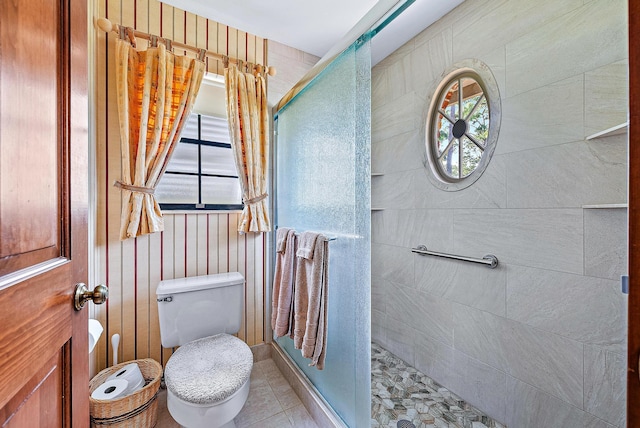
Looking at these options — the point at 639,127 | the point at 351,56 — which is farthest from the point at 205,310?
the point at 639,127

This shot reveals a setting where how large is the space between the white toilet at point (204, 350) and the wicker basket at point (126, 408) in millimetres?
206

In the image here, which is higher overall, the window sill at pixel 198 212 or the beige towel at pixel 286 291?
the window sill at pixel 198 212

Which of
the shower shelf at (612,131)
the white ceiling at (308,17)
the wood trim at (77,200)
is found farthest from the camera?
the white ceiling at (308,17)

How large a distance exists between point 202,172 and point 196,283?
766mm

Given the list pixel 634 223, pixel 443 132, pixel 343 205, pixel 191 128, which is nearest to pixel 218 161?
pixel 191 128

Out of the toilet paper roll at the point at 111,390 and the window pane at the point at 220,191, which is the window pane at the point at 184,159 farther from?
the toilet paper roll at the point at 111,390

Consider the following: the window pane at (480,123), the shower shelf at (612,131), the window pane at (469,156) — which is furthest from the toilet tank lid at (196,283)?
the shower shelf at (612,131)

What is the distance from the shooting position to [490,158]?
146cm

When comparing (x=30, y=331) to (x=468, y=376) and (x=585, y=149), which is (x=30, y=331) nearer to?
(x=585, y=149)

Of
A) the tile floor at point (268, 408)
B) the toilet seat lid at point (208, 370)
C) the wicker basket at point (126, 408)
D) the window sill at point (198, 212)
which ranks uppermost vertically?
the window sill at point (198, 212)

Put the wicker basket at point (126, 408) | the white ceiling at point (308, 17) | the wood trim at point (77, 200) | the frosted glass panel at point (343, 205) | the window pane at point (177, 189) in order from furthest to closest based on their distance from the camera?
the window pane at point (177, 189) → the white ceiling at point (308, 17) → the wicker basket at point (126, 408) → the frosted glass panel at point (343, 205) → the wood trim at point (77, 200)

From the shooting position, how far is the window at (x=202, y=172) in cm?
176

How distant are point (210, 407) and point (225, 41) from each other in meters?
2.21

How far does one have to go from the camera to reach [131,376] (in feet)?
4.67
